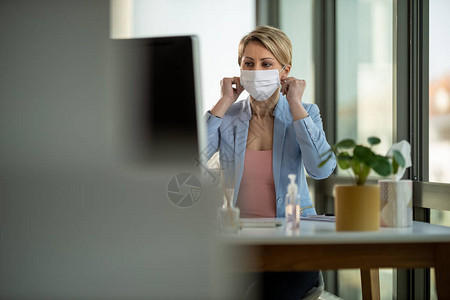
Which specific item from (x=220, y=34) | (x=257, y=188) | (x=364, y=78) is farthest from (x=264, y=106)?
(x=220, y=34)

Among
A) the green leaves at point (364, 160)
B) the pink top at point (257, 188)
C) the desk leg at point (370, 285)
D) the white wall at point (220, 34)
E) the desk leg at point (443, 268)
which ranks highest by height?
the white wall at point (220, 34)

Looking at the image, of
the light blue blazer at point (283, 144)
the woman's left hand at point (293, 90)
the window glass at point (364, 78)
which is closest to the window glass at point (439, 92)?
the window glass at point (364, 78)

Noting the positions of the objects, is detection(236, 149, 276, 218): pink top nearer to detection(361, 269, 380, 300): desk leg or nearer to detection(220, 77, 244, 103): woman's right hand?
detection(220, 77, 244, 103): woman's right hand

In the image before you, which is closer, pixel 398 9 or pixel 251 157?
pixel 251 157

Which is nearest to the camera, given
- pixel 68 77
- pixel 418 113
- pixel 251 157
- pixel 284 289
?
pixel 68 77

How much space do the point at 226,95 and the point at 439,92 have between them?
0.93m

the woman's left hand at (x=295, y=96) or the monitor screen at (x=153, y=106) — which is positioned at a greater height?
the woman's left hand at (x=295, y=96)

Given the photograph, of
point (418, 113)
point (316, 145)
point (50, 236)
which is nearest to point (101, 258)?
point (50, 236)

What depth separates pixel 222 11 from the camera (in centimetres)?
A: 374

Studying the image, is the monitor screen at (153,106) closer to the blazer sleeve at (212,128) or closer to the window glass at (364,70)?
the blazer sleeve at (212,128)

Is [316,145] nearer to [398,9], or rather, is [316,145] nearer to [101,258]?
[398,9]

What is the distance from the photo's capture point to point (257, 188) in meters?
2.01

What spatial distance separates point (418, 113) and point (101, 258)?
88.7 inches

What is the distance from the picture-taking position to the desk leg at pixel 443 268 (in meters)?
1.34
